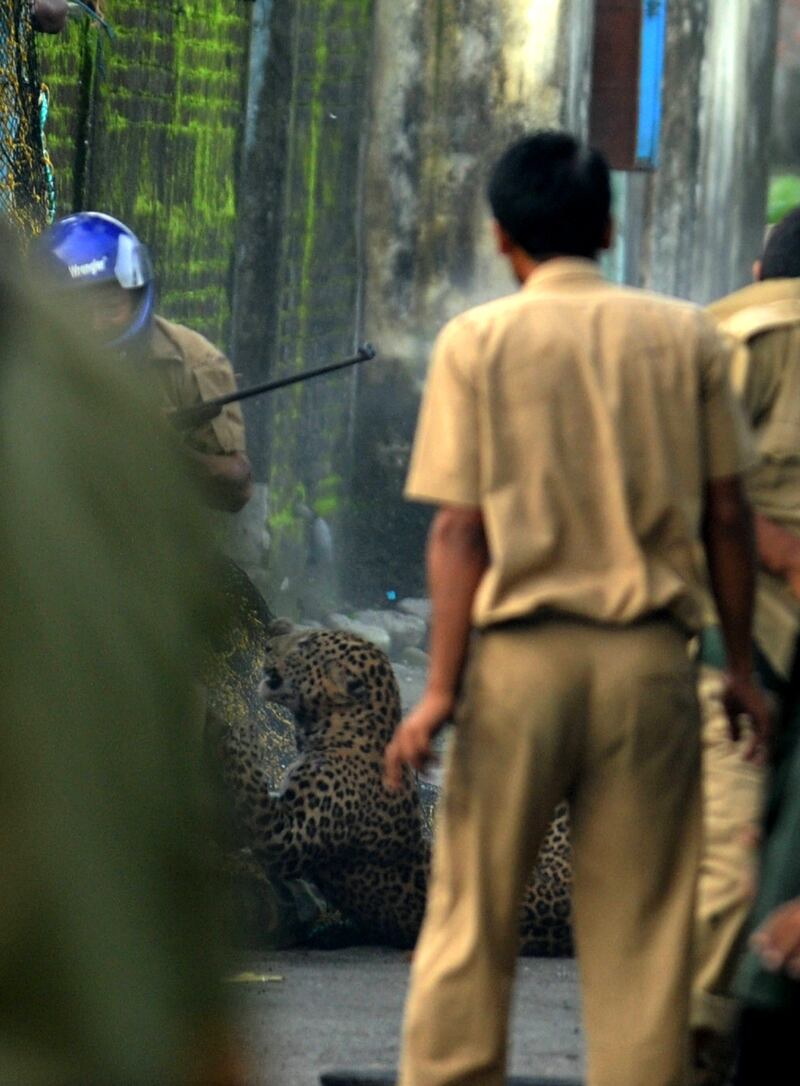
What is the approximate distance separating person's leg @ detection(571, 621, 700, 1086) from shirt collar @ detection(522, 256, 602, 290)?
57 cm

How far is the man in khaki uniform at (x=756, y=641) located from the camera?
4.25 meters

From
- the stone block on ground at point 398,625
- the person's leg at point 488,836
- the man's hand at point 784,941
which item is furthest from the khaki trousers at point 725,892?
the stone block on ground at point 398,625

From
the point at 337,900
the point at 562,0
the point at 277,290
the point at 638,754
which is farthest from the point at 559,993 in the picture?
the point at 562,0

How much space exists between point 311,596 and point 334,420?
2.93ft

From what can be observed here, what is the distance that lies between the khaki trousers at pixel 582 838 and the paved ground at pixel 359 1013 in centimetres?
100

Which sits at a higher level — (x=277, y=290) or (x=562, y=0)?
(x=562, y=0)

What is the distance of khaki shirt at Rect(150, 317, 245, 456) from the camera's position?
6.10m

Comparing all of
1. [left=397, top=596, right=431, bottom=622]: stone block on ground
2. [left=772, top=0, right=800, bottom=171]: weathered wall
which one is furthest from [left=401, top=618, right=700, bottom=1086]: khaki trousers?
[left=772, top=0, right=800, bottom=171]: weathered wall

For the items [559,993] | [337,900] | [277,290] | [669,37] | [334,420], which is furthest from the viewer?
[669,37]

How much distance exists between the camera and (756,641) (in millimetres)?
4316

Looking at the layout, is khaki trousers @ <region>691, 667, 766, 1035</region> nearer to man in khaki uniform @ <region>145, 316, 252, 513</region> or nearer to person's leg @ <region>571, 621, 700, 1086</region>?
person's leg @ <region>571, 621, 700, 1086</region>

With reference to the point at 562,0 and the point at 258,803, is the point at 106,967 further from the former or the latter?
the point at 562,0

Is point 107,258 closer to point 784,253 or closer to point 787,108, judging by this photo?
point 784,253

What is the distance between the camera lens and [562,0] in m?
11.7
